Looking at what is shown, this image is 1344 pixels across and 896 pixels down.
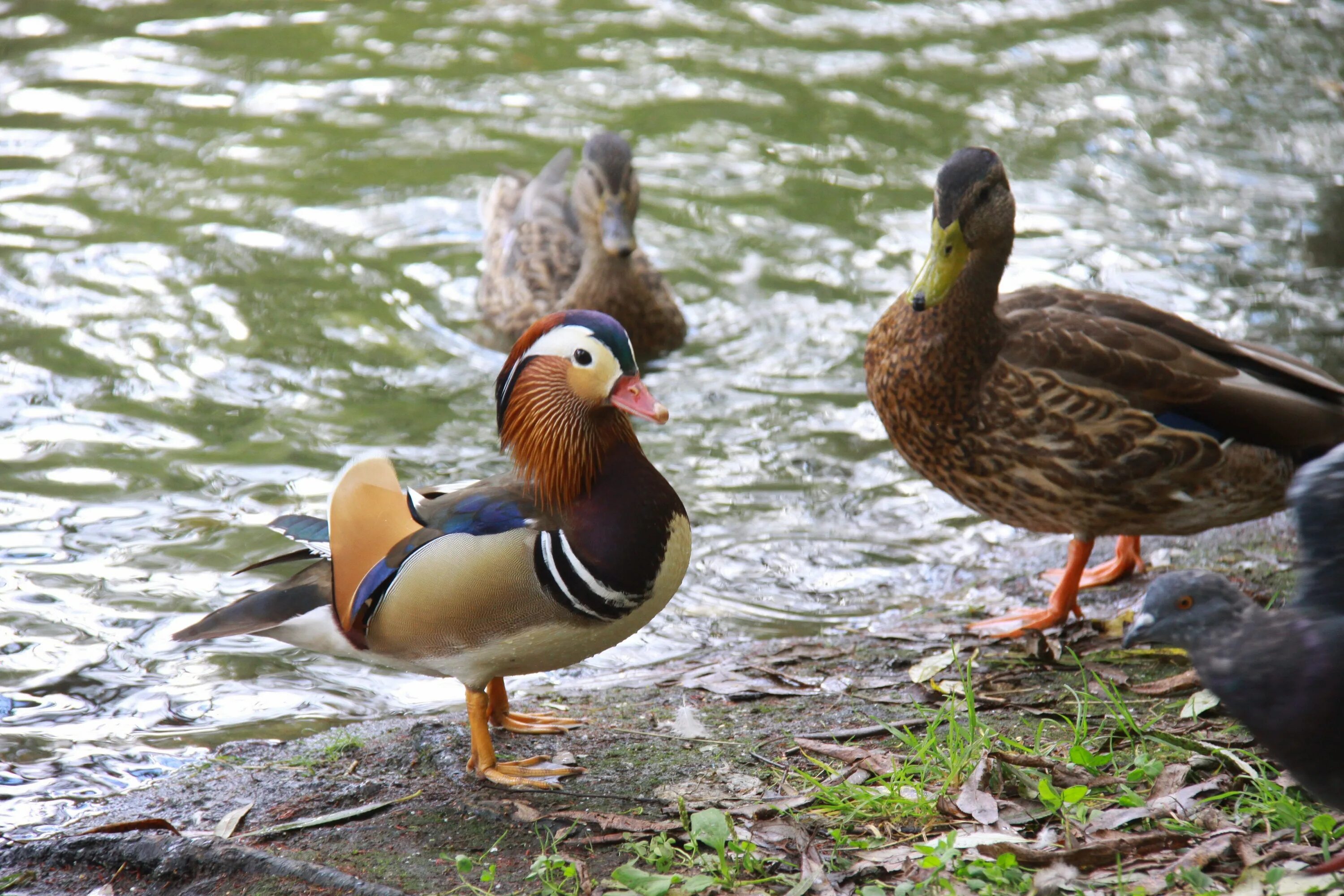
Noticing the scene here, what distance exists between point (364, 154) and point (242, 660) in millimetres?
5298

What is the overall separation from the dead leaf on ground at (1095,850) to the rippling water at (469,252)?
6.89 feet

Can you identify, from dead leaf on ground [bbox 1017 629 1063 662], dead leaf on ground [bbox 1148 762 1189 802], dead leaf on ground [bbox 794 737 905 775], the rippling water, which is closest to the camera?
dead leaf on ground [bbox 1148 762 1189 802]

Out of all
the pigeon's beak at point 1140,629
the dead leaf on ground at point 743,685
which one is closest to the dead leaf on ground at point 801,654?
the dead leaf on ground at point 743,685

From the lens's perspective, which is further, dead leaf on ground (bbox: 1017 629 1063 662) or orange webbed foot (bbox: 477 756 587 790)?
dead leaf on ground (bbox: 1017 629 1063 662)

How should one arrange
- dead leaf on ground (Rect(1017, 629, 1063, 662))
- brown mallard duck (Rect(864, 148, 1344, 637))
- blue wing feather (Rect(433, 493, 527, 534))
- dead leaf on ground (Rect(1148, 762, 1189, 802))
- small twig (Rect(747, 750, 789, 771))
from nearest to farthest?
dead leaf on ground (Rect(1148, 762, 1189, 802)) → small twig (Rect(747, 750, 789, 771)) → blue wing feather (Rect(433, 493, 527, 534)) → dead leaf on ground (Rect(1017, 629, 1063, 662)) → brown mallard duck (Rect(864, 148, 1344, 637))

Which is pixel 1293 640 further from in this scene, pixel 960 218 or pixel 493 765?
pixel 960 218

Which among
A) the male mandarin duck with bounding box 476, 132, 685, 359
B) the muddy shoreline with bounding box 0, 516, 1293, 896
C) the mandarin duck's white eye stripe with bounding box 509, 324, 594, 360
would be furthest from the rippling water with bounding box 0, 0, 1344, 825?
the mandarin duck's white eye stripe with bounding box 509, 324, 594, 360

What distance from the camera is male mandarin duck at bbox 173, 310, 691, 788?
358 cm

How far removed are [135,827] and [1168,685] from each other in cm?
291

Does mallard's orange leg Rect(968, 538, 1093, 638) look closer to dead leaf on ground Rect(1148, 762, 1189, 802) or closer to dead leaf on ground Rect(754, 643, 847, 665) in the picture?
dead leaf on ground Rect(754, 643, 847, 665)

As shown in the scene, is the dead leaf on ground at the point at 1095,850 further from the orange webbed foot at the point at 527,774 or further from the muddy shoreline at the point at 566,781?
the orange webbed foot at the point at 527,774

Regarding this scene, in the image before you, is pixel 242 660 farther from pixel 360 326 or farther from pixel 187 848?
pixel 360 326

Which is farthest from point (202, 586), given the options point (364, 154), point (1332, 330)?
point (1332, 330)

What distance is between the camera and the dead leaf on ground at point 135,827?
3.27 metres
